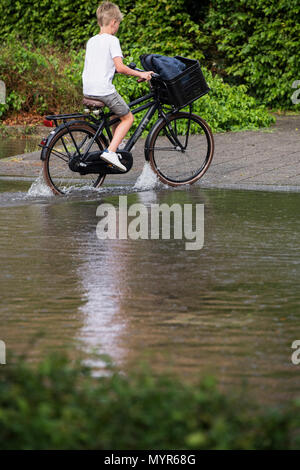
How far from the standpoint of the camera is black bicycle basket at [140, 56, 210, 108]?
9594 millimetres

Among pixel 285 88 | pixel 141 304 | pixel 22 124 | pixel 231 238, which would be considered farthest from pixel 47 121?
pixel 285 88

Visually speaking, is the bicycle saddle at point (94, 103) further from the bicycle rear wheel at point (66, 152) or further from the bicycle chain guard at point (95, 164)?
the bicycle chain guard at point (95, 164)

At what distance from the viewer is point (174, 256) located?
6457 mm

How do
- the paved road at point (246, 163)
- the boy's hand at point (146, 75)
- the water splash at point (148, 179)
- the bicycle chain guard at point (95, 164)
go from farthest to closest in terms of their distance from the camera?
1. the paved road at point (246, 163)
2. the water splash at point (148, 179)
3. the boy's hand at point (146, 75)
4. the bicycle chain guard at point (95, 164)

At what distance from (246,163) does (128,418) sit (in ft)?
27.7

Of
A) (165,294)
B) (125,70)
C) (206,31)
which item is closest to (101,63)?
(125,70)

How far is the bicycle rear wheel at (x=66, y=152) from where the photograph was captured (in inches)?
360

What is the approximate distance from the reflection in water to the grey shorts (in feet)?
4.87

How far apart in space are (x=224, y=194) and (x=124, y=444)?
6.57m

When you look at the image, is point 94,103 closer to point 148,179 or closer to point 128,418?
point 148,179

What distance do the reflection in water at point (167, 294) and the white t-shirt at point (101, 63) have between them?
1573mm

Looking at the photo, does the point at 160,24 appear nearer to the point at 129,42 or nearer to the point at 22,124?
the point at 129,42

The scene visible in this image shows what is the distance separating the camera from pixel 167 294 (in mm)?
5324

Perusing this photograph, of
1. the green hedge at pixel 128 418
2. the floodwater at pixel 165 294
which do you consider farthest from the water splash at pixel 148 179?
the green hedge at pixel 128 418
